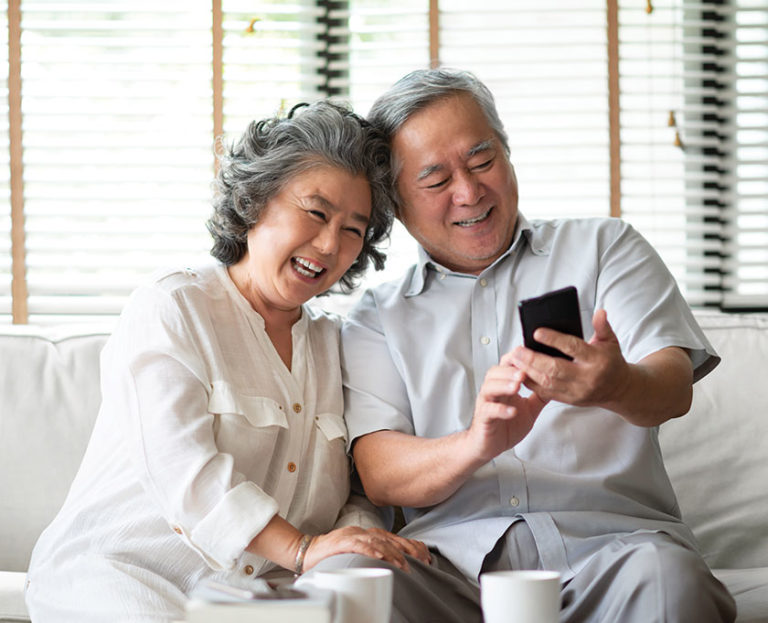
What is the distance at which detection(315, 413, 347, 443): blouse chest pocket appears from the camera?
178 centimetres

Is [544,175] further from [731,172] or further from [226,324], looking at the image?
[226,324]

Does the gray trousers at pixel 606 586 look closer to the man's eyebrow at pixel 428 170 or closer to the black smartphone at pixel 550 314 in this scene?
the black smartphone at pixel 550 314

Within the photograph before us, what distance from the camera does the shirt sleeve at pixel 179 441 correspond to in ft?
4.82

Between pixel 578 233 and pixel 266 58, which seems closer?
pixel 578 233

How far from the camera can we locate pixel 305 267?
1.77 metres

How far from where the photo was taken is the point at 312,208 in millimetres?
1760

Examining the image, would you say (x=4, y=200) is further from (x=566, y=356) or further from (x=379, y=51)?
(x=566, y=356)

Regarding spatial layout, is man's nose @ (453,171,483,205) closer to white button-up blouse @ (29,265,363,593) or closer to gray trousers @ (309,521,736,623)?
white button-up blouse @ (29,265,363,593)

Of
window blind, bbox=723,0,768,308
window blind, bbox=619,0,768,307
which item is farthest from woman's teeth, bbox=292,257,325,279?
window blind, bbox=723,0,768,308

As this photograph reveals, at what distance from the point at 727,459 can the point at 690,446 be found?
0.29 ft

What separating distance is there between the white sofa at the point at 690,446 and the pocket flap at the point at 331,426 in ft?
2.28

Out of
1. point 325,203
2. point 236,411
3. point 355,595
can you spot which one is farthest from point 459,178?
point 355,595

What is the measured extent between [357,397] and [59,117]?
186cm

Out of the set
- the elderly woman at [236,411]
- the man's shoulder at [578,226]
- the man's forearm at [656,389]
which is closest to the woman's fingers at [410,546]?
the elderly woman at [236,411]
